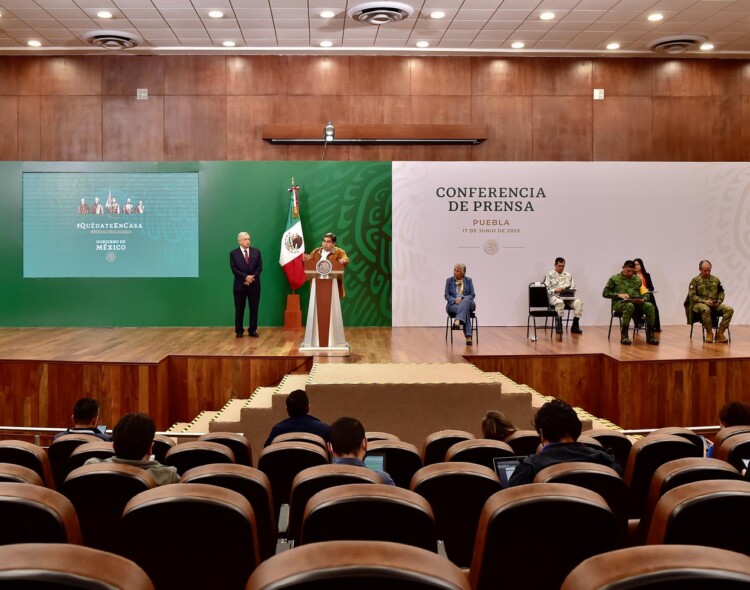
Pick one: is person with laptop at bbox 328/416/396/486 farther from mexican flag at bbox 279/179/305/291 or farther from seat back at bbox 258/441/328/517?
mexican flag at bbox 279/179/305/291

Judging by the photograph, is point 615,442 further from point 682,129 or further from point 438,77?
point 682,129

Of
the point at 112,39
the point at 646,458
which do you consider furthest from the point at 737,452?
the point at 112,39

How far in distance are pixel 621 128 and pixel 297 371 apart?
7235 mm

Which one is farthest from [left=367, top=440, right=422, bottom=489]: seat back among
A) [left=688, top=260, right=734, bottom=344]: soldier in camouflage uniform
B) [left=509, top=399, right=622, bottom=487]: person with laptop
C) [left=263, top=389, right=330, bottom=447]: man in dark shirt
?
[left=688, top=260, right=734, bottom=344]: soldier in camouflage uniform

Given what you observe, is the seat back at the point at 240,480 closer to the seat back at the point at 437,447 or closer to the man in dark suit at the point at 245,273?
the seat back at the point at 437,447

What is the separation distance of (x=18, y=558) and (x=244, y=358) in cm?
728

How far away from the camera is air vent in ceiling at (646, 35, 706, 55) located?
11.4m

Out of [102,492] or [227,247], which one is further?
[227,247]

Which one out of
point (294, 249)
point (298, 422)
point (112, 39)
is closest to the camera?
point (298, 422)

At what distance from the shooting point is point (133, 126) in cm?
1195

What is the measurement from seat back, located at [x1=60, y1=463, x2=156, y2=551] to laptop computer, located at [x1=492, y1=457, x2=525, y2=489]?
3.99ft

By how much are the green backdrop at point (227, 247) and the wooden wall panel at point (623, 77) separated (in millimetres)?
3847

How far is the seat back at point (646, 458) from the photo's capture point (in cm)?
283

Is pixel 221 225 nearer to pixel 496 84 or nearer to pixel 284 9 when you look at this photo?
pixel 284 9
